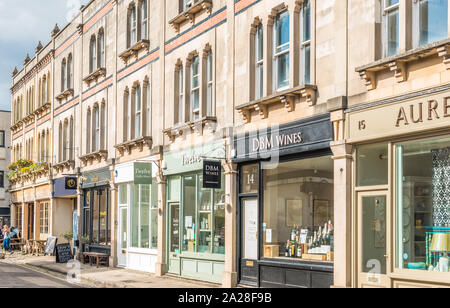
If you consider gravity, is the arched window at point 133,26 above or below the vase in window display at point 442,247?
above

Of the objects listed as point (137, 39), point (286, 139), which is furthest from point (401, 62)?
point (137, 39)

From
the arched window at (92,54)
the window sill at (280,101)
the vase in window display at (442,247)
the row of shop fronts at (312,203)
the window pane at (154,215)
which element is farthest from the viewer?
the arched window at (92,54)

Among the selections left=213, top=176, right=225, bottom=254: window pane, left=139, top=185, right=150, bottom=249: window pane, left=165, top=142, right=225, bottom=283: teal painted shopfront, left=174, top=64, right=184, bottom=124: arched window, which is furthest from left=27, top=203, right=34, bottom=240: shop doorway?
left=213, top=176, right=225, bottom=254: window pane

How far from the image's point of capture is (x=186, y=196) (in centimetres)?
1898

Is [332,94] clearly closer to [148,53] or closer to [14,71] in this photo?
[148,53]

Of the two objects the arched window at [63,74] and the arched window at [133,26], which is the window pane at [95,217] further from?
the arched window at [63,74]

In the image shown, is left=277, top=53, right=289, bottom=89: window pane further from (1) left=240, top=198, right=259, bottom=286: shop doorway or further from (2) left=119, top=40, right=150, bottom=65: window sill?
(2) left=119, top=40, right=150, bottom=65: window sill

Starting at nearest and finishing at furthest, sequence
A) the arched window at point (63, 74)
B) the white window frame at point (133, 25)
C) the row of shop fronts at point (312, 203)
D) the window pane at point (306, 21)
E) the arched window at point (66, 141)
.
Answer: the row of shop fronts at point (312, 203) → the window pane at point (306, 21) → the white window frame at point (133, 25) → the arched window at point (66, 141) → the arched window at point (63, 74)

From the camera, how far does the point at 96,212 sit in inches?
1043

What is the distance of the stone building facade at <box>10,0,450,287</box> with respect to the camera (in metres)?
11.1

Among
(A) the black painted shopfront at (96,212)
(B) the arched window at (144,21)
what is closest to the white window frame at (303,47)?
(B) the arched window at (144,21)

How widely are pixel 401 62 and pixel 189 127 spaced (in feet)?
28.8

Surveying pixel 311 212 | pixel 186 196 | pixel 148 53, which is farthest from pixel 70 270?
pixel 311 212

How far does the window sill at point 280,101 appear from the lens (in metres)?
13.3
